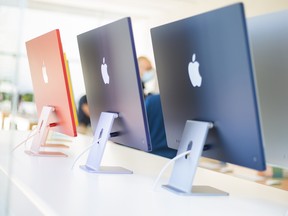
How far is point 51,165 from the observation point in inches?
64.1

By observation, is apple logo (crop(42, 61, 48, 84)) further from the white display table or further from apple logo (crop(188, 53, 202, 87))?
apple logo (crop(188, 53, 202, 87))

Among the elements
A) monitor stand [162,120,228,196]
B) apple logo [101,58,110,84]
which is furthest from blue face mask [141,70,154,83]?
monitor stand [162,120,228,196]

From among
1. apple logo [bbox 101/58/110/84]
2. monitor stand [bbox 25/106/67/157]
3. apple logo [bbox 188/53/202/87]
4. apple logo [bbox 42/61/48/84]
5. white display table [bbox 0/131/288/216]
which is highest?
apple logo [bbox 42/61/48/84]

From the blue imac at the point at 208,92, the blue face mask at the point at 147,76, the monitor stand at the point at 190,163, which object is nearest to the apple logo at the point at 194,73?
the blue imac at the point at 208,92

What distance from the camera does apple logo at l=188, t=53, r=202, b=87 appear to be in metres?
1.22

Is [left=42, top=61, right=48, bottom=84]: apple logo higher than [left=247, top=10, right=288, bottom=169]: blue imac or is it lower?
higher

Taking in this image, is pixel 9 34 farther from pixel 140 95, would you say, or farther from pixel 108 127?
pixel 108 127

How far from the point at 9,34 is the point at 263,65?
694mm

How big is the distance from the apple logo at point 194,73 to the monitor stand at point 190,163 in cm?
11

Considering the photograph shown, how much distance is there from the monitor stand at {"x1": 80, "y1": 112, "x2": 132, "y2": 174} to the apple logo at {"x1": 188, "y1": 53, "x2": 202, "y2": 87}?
0.41 meters

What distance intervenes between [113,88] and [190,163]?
46 cm

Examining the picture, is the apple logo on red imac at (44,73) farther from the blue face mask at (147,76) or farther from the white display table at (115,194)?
the blue face mask at (147,76)

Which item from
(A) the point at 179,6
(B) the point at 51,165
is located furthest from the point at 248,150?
(A) the point at 179,6

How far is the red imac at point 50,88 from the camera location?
1.78 m
